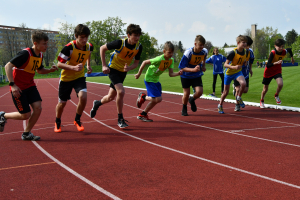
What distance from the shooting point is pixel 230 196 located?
8.79ft

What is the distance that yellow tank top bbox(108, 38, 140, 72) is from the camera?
5680 millimetres

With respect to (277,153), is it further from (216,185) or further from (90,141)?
(90,141)

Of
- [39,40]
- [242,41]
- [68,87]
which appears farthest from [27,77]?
[242,41]

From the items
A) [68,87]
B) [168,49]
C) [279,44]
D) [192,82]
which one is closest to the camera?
[68,87]

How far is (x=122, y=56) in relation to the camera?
19.0 ft

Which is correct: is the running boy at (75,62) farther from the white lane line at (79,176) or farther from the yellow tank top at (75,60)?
the white lane line at (79,176)

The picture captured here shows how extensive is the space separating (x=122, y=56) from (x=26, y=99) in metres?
2.12

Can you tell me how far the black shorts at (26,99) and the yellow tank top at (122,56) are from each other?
176 cm

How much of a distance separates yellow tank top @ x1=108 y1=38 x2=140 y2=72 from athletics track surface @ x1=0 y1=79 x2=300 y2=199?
55.1 inches

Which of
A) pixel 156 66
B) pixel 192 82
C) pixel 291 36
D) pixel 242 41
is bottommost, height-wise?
pixel 192 82

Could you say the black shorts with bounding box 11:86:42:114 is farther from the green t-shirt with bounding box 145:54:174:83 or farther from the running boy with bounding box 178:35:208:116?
the running boy with bounding box 178:35:208:116

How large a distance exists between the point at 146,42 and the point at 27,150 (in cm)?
8039

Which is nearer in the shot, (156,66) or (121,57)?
(121,57)

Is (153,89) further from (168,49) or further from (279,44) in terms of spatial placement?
(279,44)
